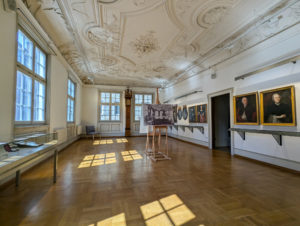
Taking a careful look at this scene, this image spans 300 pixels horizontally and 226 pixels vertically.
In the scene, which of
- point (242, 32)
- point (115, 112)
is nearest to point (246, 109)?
point (242, 32)

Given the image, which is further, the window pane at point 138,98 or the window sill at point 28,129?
the window pane at point 138,98

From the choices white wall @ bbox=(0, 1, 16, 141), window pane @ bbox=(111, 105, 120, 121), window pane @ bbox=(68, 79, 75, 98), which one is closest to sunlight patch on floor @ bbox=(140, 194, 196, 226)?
white wall @ bbox=(0, 1, 16, 141)

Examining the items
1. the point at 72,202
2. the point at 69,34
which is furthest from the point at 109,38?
the point at 72,202

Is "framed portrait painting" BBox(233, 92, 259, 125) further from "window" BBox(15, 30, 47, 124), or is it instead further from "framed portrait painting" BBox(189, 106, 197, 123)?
"window" BBox(15, 30, 47, 124)

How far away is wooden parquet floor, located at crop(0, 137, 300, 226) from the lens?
1779mm

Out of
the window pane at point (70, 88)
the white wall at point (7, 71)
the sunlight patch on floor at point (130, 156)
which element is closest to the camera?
the white wall at point (7, 71)

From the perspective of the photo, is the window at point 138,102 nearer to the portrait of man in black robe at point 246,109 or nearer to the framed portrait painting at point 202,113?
the framed portrait painting at point 202,113

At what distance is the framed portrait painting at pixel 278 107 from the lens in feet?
11.5

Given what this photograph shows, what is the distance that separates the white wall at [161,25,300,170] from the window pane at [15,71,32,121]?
6488mm

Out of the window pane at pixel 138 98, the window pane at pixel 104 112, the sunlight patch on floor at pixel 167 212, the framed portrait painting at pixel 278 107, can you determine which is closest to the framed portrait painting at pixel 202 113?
the framed portrait painting at pixel 278 107

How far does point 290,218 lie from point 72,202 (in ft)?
9.85

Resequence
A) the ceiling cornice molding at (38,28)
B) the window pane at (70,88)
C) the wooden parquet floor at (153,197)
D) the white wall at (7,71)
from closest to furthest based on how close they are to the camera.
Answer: the wooden parquet floor at (153,197)
the white wall at (7,71)
the ceiling cornice molding at (38,28)
the window pane at (70,88)

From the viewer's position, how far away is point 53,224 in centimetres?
167

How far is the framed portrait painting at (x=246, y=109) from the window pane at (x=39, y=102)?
6.51 metres
